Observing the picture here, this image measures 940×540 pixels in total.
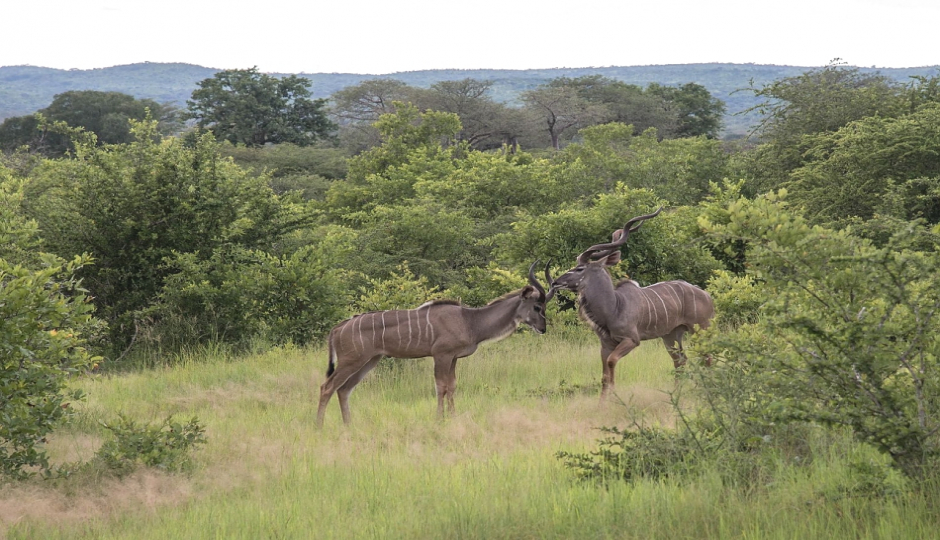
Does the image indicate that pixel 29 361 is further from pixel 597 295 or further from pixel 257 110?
pixel 257 110

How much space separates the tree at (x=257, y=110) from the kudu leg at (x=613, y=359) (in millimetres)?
43493

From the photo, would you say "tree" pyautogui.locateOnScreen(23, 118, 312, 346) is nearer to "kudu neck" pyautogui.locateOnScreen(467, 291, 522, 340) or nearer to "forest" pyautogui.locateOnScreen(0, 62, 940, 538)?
"forest" pyautogui.locateOnScreen(0, 62, 940, 538)

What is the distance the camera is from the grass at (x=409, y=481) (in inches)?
196

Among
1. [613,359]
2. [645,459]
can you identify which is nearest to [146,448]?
[645,459]

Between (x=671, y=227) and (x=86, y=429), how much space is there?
1017 cm

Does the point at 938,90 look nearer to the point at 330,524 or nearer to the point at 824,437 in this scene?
the point at 824,437

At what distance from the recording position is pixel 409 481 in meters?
6.32

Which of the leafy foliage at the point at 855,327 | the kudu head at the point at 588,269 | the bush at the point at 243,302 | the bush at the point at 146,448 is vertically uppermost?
the leafy foliage at the point at 855,327

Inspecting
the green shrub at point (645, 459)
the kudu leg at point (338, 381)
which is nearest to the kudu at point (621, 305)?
the kudu leg at point (338, 381)

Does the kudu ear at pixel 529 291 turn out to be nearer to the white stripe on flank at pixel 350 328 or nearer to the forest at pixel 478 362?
the forest at pixel 478 362

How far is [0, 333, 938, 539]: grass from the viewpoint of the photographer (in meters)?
4.98

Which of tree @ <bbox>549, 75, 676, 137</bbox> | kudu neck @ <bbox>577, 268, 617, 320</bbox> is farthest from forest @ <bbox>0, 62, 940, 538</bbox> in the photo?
tree @ <bbox>549, 75, 676, 137</bbox>

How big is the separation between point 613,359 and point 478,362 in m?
2.43

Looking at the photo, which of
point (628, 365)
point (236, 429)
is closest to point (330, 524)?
point (236, 429)
